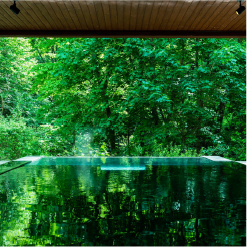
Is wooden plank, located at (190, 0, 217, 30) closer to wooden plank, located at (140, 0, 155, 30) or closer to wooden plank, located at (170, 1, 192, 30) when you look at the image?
wooden plank, located at (170, 1, 192, 30)

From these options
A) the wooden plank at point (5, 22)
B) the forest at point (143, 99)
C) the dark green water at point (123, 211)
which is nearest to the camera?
the dark green water at point (123, 211)

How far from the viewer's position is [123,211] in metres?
2.33

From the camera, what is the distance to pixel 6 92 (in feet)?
37.8

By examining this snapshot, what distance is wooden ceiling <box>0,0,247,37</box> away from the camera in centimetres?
361

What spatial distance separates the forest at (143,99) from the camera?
873cm

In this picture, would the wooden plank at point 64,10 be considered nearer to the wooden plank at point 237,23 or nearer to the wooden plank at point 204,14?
the wooden plank at point 204,14

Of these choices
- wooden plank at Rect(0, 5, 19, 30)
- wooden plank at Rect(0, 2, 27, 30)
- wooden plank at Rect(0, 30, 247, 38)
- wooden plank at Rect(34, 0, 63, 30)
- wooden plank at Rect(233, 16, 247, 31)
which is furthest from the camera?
wooden plank at Rect(0, 30, 247, 38)

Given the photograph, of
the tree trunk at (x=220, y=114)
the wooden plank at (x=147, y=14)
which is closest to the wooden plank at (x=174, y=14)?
the wooden plank at (x=147, y=14)

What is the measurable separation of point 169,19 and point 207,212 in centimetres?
260

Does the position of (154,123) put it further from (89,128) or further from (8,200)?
(8,200)

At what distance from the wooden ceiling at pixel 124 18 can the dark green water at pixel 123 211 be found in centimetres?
201

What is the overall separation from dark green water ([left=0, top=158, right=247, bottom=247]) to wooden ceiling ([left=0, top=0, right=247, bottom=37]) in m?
2.01

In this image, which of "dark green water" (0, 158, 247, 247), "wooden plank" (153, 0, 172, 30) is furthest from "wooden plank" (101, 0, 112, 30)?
"dark green water" (0, 158, 247, 247)

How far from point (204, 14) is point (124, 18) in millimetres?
999
